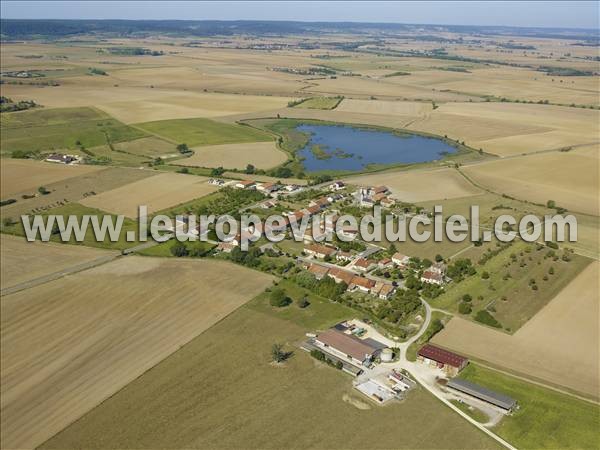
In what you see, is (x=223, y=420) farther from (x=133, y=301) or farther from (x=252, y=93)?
(x=252, y=93)

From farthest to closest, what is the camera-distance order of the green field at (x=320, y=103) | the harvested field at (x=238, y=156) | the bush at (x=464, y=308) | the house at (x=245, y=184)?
the green field at (x=320, y=103) → the harvested field at (x=238, y=156) → the house at (x=245, y=184) → the bush at (x=464, y=308)

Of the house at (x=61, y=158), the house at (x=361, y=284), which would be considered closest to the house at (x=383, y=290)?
the house at (x=361, y=284)

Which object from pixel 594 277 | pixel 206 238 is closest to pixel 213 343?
pixel 206 238

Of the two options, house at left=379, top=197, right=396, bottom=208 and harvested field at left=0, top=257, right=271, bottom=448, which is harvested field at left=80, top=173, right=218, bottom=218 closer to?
harvested field at left=0, top=257, right=271, bottom=448

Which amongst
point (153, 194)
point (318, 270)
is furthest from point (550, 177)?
point (153, 194)

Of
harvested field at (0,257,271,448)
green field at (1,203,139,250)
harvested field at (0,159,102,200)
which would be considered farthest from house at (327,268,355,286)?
harvested field at (0,159,102,200)

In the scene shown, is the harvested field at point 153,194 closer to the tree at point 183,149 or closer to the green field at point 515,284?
the tree at point 183,149
